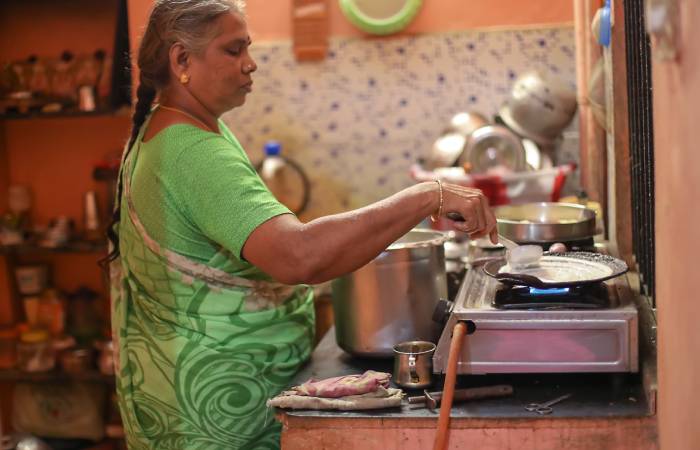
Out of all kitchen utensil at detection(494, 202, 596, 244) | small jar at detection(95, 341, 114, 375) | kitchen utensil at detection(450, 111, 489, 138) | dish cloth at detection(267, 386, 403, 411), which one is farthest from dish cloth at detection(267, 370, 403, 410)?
small jar at detection(95, 341, 114, 375)

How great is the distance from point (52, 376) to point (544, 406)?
3206 mm

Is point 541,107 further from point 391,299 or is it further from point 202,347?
point 202,347

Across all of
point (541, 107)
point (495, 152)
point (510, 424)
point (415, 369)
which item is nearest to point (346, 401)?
point (415, 369)

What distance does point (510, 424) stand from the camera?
1.84m

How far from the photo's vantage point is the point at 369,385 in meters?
1.97

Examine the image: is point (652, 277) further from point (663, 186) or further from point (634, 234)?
point (663, 186)

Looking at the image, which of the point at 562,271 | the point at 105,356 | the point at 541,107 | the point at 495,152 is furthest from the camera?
the point at 105,356

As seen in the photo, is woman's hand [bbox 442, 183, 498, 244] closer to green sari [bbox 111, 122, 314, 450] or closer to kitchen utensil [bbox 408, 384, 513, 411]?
kitchen utensil [bbox 408, 384, 513, 411]

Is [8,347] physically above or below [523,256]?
below

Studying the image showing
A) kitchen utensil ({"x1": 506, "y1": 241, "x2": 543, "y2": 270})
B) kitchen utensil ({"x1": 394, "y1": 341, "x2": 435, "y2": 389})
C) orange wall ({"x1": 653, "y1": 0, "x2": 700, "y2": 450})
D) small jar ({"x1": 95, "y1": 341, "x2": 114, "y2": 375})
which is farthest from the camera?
small jar ({"x1": 95, "y1": 341, "x2": 114, "y2": 375})

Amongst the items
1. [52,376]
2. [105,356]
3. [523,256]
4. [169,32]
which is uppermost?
[169,32]

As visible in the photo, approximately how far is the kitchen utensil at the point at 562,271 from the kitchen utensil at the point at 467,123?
1.69 metres

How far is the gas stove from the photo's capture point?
Answer: 190cm

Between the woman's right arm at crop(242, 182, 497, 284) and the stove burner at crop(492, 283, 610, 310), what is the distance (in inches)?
7.4
